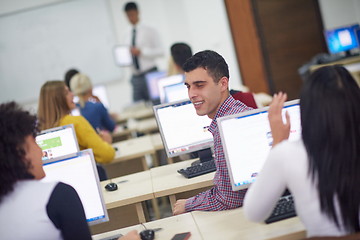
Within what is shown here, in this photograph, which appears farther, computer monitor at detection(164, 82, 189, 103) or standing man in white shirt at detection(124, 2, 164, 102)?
standing man in white shirt at detection(124, 2, 164, 102)

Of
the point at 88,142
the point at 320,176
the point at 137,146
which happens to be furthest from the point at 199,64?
the point at 137,146

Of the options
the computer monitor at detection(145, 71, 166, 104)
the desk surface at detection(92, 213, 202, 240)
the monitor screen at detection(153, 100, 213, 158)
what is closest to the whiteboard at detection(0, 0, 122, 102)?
the computer monitor at detection(145, 71, 166, 104)

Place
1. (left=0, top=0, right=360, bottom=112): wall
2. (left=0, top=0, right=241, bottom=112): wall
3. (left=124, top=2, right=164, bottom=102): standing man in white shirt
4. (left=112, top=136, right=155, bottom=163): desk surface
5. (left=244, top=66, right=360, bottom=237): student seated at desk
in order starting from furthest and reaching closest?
(left=0, top=0, right=241, bottom=112): wall, (left=0, top=0, right=360, bottom=112): wall, (left=124, top=2, right=164, bottom=102): standing man in white shirt, (left=112, top=136, right=155, bottom=163): desk surface, (left=244, top=66, right=360, bottom=237): student seated at desk

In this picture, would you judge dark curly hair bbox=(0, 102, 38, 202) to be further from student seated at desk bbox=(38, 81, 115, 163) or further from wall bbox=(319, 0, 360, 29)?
wall bbox=(319, 0, 360, 29)

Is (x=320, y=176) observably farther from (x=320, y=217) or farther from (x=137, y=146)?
(x=137, y=146)

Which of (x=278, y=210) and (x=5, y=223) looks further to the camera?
(x=278, y=210)

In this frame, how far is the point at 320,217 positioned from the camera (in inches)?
65.0

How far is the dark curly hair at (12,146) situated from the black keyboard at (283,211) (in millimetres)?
960

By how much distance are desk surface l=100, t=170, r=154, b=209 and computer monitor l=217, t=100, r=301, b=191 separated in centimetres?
79

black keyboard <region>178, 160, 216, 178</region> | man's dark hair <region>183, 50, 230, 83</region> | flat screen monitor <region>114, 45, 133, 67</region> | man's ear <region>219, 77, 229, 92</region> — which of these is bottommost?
black keyboard <region>178, 160, 216, 178</region>

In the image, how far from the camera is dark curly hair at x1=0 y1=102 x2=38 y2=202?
1.74 m

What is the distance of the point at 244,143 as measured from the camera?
2334mm

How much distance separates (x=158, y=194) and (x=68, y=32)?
635cm

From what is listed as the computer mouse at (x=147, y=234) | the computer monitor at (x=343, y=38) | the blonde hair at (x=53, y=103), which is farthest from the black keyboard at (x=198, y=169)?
the computer monitor at (x=343, y=38)
